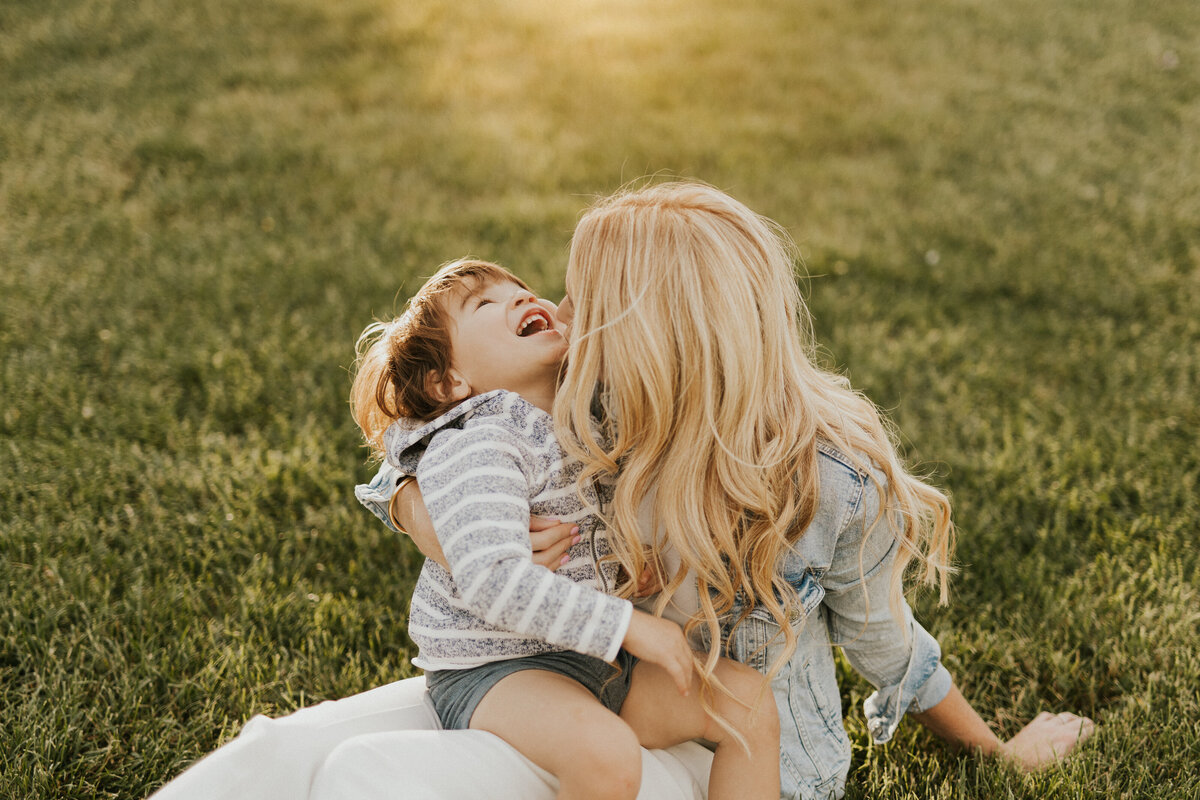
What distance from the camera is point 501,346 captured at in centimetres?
199

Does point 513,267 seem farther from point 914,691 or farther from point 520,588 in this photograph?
point 520,588

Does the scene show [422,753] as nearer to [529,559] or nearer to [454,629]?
[454,629]

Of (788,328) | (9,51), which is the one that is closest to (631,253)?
(788,328)

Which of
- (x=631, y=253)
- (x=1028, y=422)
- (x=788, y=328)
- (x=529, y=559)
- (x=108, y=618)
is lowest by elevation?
(x=1028, y=422)

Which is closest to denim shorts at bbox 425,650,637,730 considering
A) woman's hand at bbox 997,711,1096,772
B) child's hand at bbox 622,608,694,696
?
child's hand at bbox 622,608,694,696

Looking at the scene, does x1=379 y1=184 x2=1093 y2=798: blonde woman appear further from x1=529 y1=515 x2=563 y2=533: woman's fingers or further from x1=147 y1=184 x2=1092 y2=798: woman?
x1=529 y1=515 x2=563 y2=533: woman's fingers

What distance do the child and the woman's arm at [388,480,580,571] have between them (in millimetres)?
36

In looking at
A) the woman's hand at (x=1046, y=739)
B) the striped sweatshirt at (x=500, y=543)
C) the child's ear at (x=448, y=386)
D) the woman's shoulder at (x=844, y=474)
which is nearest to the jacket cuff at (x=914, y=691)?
the woman's hand at (x=1046, y=739)

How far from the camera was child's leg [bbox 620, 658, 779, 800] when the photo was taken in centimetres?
188

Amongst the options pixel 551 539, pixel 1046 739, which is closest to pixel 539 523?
pixel 551 539

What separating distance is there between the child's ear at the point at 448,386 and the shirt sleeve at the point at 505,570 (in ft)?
0.83

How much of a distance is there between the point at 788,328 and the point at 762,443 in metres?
0.25

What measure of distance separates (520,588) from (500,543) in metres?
0.09

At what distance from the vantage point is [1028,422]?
377 cm
